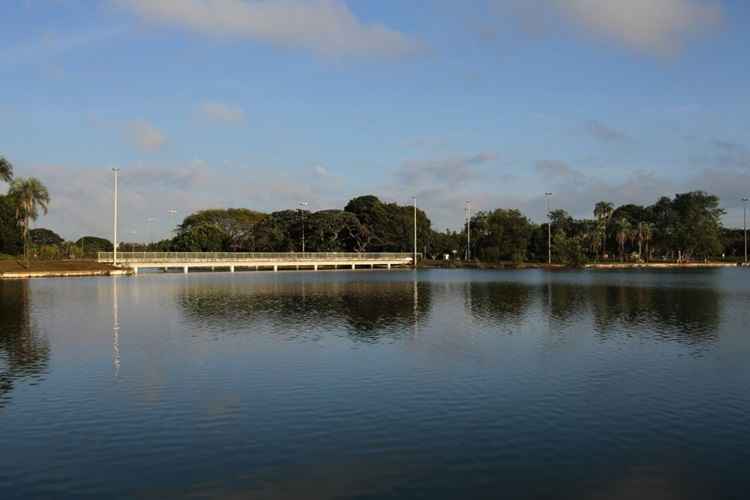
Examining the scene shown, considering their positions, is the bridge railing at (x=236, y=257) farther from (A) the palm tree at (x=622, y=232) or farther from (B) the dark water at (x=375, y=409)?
(B) the dark water at (x=375, y=409)

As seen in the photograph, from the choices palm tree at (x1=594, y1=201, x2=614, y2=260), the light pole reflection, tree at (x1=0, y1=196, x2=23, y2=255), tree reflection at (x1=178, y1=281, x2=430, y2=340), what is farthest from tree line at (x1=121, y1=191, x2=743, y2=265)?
the light pole reflection

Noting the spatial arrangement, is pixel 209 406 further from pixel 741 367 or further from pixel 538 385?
pixel 741 367

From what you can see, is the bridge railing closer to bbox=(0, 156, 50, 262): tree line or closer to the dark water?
bbox=(0, 156, 50, 262): tree line

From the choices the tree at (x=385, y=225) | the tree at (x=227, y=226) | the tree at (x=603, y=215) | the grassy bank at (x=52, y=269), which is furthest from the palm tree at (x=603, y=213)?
the grassy bank at (x=52, y=269)

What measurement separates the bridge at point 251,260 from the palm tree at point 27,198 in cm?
1101

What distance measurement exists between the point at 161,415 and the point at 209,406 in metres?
1.39

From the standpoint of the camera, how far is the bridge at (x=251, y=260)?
107 meters

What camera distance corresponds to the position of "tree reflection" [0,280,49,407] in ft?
72.4

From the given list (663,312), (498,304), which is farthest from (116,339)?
(663,312)

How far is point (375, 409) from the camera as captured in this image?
17719 millimetres

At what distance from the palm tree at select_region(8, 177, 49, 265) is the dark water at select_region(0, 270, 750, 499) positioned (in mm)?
72778

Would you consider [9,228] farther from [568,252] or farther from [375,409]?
[568,252]

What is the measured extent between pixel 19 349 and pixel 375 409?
17.8m

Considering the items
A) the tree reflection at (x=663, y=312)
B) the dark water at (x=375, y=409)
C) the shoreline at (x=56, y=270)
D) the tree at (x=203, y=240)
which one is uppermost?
the tree at (x=203, y=240)
